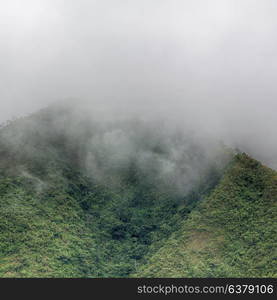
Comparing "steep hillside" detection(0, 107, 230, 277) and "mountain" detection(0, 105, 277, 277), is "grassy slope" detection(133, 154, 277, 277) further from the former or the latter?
"steep hillside" detection(0, 107, 230, 277)

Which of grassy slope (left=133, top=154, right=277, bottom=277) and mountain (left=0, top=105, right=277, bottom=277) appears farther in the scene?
mountain (left=0, top=105, right=277, bottom=277)

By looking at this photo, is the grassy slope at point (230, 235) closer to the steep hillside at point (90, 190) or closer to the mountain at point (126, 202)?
the mountain at point (126, 202)

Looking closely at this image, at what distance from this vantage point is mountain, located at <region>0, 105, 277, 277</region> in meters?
80.3

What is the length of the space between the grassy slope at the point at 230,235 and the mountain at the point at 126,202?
0.19 meters

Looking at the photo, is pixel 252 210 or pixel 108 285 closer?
pixel 108 285

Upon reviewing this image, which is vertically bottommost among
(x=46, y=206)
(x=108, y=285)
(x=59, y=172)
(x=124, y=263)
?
(x=108, y=285)

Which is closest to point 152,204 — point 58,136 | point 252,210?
→ point 252,210

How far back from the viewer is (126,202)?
10281 cm

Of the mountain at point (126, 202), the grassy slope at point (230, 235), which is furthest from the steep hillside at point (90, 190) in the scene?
the grassy slope at point (230, 235)

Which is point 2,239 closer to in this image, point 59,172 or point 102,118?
point 59,172

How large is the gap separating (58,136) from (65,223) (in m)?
32.4

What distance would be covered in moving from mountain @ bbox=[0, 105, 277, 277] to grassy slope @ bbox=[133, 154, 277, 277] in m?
0.19

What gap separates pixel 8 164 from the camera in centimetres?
10088

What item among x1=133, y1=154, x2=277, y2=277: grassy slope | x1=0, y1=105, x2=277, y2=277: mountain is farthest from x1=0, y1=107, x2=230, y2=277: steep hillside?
x1=133, y1=154, x2=277, y2=277: grassy slope
